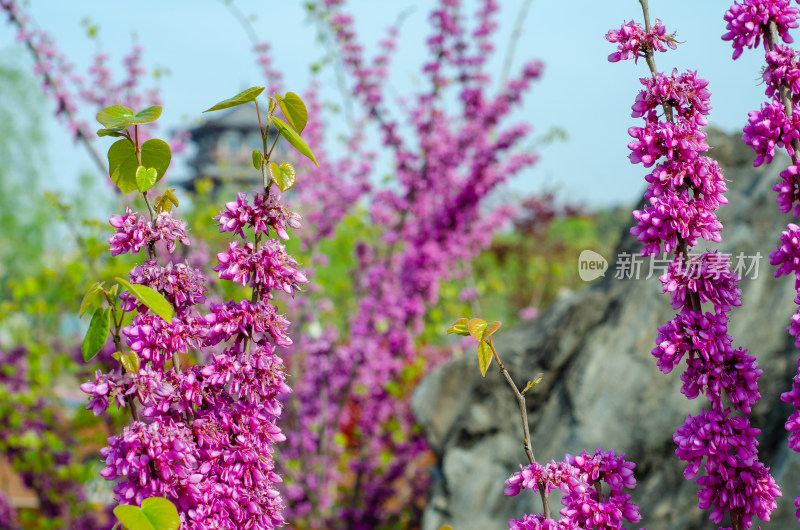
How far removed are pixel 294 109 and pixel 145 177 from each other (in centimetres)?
31

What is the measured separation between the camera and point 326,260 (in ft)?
18.7

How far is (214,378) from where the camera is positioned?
4.26 feet

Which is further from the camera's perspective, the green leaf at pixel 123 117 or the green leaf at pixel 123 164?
the green leaf at pixel 123 164

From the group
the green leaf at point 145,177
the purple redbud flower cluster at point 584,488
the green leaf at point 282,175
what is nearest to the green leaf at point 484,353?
the purple redbud flower cluster at point 584,488

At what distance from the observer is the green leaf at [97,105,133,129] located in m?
1.24

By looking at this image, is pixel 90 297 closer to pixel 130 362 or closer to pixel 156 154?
pixel 130 362

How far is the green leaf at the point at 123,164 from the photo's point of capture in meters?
1.36

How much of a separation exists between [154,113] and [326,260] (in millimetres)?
4487

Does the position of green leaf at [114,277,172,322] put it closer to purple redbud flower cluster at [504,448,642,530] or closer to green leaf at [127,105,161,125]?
green leaf at [127,105,161,125]

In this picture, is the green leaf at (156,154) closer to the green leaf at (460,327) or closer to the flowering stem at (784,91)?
the green leaf at (460,327)
